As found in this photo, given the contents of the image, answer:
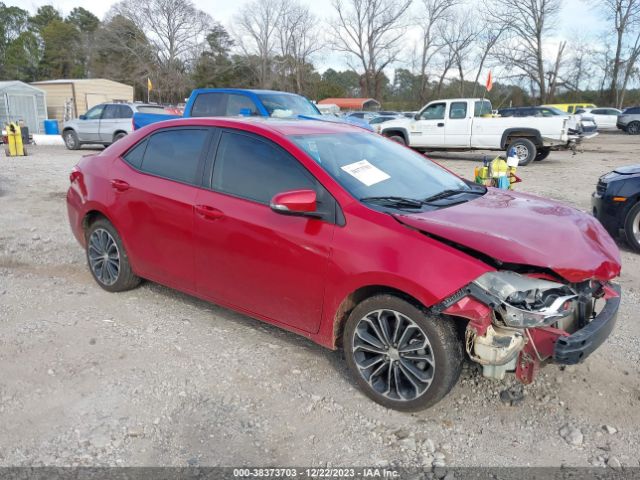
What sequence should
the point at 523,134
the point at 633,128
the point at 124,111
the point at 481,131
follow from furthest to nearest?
the point at 633,128 → the point at 124,111 → the point at 481,131 → the point at 523,134

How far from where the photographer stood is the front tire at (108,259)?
4.68 m

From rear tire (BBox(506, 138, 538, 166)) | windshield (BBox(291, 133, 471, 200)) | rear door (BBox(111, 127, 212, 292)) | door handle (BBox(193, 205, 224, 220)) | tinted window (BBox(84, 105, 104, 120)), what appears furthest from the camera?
tinted window (BBox(84, 105, 104, 120))

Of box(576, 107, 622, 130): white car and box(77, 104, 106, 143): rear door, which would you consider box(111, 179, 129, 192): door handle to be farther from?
box(576, 107, 622, 130): white car

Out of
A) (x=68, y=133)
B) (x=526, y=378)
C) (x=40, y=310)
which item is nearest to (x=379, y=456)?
(x=526, y=378)

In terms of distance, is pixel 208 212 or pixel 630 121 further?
pixel 630 121

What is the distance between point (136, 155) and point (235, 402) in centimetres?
238

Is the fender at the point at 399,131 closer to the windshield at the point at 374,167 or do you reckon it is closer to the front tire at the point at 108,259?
the windshield at the point at 374,167

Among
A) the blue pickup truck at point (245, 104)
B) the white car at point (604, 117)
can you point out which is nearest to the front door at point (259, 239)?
the blue pickup truck at point (245, 104)

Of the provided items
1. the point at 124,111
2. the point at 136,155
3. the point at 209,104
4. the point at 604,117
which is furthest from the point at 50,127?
the point at 604,117

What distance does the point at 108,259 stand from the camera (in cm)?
482

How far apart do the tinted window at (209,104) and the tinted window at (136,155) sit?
6167 millimetres

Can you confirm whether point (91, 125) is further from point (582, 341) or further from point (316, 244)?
point (582, 341)

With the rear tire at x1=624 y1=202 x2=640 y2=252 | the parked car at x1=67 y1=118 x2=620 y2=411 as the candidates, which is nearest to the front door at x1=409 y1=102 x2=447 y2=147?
the rear tire at x1=624 y1=202 x2=640 y2=252

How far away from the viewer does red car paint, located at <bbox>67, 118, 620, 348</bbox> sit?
2.86 meters
